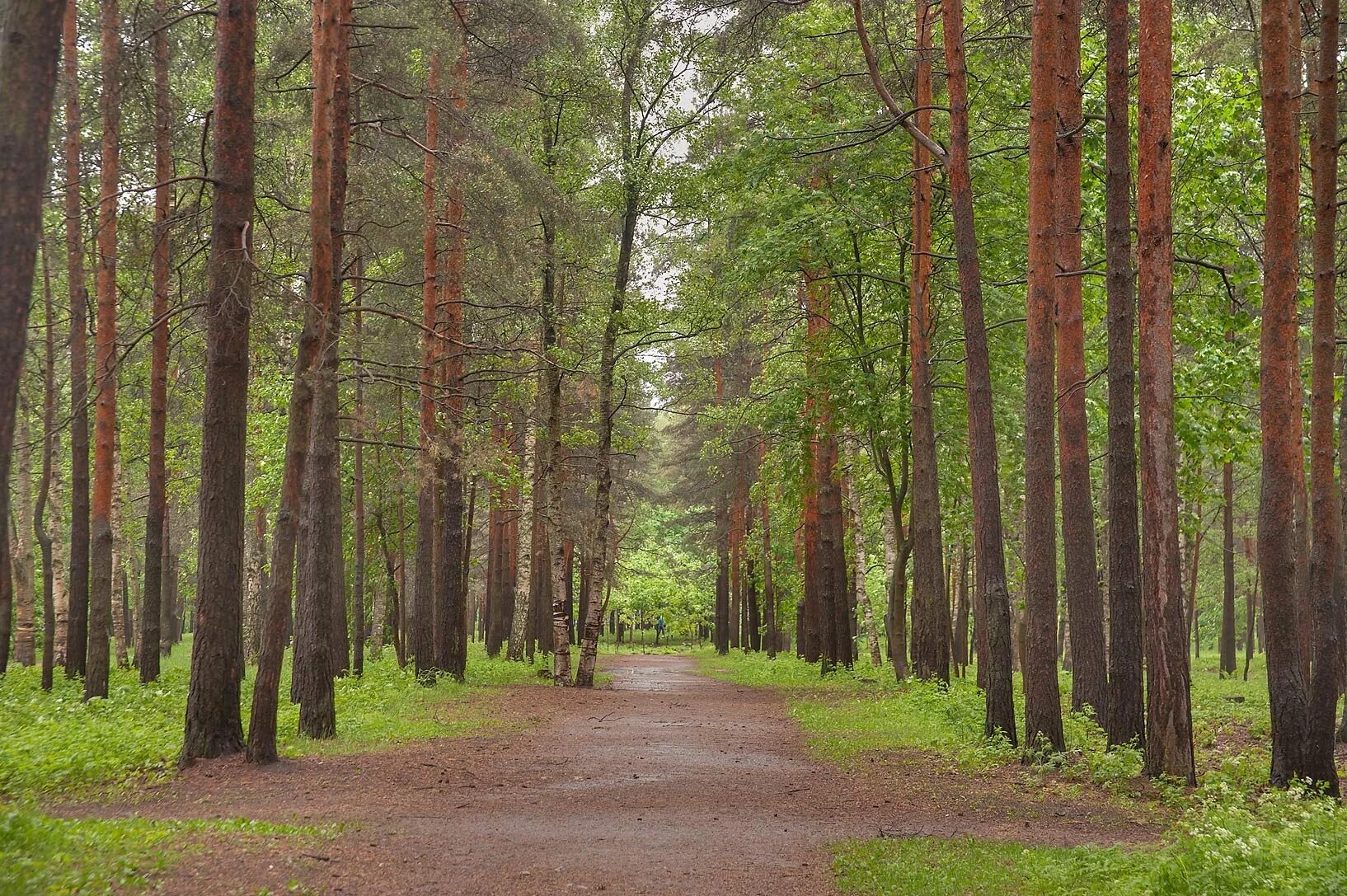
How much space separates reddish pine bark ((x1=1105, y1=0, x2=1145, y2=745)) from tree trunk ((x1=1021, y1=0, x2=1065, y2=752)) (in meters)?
0.85

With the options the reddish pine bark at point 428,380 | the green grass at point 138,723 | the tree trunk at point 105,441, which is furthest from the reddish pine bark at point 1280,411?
the tree trunk at point 105,441

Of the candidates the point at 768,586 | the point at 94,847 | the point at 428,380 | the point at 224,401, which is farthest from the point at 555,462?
the point at 768,586

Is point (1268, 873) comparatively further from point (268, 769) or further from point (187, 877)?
point (268, 769)

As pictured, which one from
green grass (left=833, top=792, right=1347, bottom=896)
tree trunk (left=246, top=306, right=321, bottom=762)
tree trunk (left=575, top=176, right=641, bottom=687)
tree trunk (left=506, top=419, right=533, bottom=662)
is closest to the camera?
green grass (left=833, top=792, right=1347, bottom=896)

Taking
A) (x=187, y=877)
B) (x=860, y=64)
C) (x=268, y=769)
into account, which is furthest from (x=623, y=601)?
(x=187, y=877)

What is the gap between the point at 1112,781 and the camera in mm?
10484

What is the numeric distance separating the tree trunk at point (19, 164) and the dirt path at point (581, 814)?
2904 mm

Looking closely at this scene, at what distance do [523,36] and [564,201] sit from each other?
2993 millimetres

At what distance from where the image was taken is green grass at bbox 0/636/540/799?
998cm

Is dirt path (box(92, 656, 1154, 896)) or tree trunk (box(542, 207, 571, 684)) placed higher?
tree trunk (box(542, 207, 571, 684))

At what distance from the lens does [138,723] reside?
1362 centimetres

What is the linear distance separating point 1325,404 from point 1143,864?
20.5ft

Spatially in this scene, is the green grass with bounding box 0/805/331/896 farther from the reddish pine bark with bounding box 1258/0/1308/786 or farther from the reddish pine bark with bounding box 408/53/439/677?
the reddish pine bark with bounding box 408/53/439/677

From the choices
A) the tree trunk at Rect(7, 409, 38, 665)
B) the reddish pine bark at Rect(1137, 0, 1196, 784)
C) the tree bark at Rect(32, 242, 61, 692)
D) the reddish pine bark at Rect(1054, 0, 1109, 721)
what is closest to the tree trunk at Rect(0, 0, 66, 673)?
the tree bark at Rect(32, 242, 61, 692)
